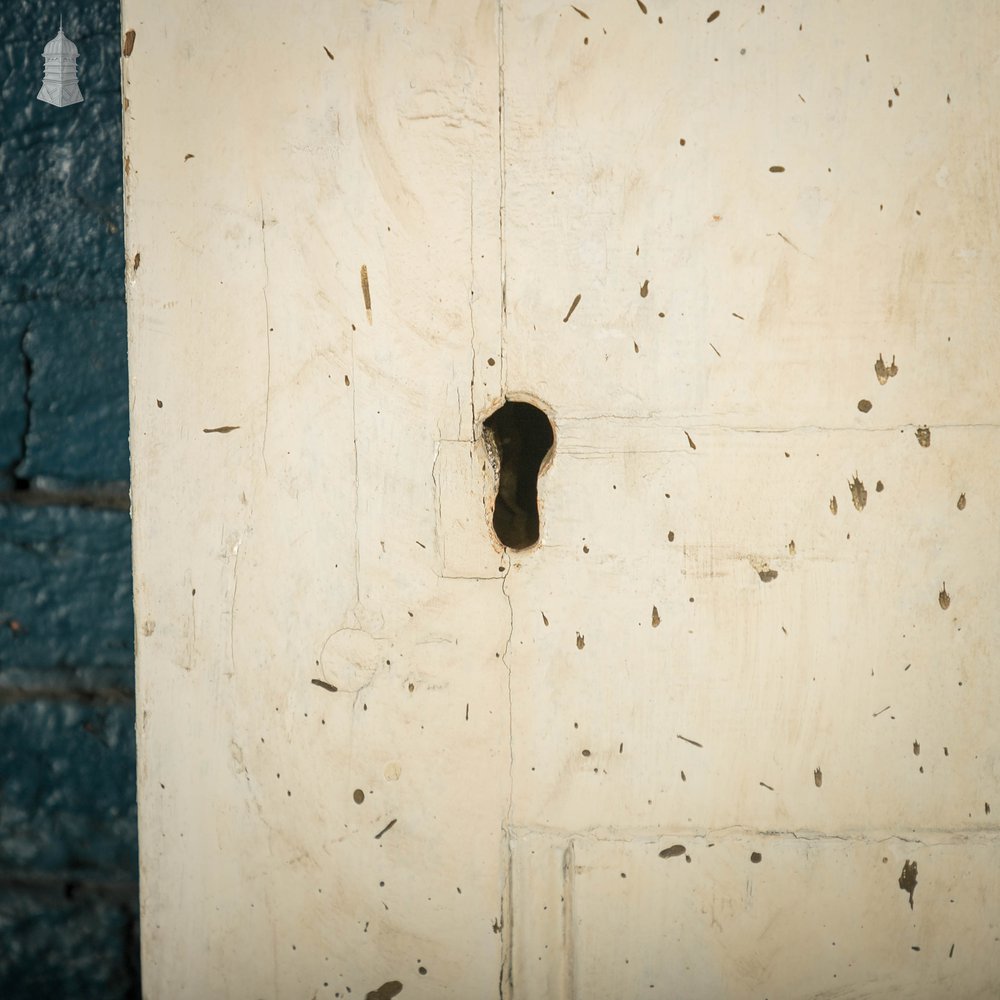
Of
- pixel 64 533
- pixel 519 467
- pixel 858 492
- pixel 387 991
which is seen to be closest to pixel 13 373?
pixel 64 533

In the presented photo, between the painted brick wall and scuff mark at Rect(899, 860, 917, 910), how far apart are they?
0.98 metres

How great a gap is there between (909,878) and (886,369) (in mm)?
623

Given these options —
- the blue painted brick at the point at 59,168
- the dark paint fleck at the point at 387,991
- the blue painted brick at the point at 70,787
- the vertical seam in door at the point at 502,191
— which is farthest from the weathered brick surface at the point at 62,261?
the dark paint fleck at the point at 387,991

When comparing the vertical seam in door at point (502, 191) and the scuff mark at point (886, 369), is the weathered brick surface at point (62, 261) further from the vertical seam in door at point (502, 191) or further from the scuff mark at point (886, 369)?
the scuff mark at point (886, 369)

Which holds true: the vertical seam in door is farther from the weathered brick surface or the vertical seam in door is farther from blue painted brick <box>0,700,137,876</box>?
blue painted brick <box>0,700,137,876</box>

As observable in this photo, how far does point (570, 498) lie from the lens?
876mm

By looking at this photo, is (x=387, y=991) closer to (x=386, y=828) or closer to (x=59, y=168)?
(x=386, y=828)

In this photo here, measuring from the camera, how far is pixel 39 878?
976 millimetres

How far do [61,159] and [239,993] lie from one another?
109cm

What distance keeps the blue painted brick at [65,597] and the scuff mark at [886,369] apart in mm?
956

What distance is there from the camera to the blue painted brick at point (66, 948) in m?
0.96

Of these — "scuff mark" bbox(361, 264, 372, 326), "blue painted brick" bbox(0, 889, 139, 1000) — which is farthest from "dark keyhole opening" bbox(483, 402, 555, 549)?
"blue painted brick" bbox(0, 889, 139, 1000)

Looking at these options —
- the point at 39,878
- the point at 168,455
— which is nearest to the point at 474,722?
the point at 168,455

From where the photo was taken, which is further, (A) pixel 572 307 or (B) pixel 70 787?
(B) pixel 70 787
